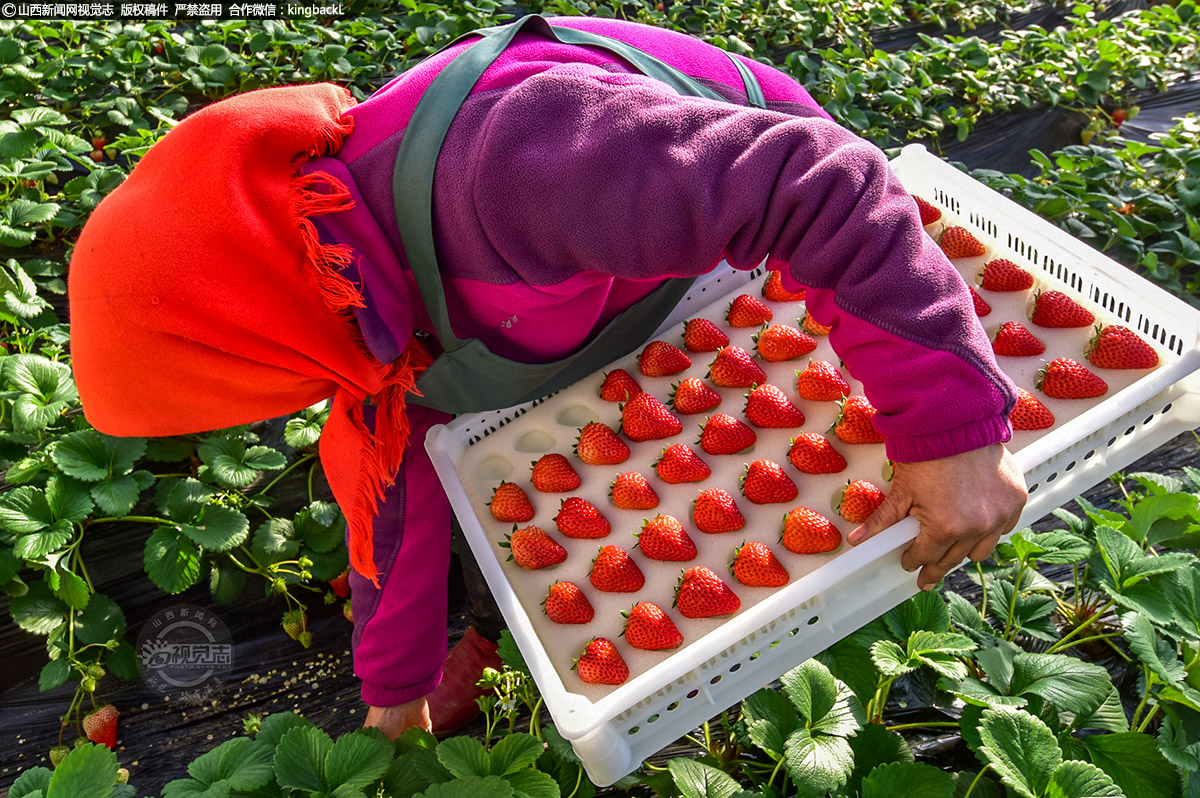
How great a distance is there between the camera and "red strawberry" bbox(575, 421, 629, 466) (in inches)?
43.3

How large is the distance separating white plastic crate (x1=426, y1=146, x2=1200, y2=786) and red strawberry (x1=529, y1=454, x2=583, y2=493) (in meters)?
0.02

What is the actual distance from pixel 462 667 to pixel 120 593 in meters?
0.61

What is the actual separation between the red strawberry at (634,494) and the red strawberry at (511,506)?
4.5 inches

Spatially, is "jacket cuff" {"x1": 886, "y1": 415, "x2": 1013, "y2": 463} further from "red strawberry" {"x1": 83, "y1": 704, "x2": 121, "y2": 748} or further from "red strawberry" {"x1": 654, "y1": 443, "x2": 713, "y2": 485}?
"red strawberry" {"x1": 83, "y1": 704, "x2": 121, "y2": 748}

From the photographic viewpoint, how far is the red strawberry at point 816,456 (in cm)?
102

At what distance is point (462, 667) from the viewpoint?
1300 mm

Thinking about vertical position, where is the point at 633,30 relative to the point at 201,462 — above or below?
above

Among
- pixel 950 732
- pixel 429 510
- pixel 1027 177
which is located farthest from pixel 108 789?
pixel 1027 177

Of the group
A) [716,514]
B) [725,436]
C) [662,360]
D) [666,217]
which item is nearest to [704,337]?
[662,360]

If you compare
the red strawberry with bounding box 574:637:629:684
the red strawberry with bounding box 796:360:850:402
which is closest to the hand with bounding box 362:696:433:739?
the red strawberry with bounding box 574:637:629:684

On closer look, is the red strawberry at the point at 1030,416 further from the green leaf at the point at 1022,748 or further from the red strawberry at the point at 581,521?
the red strawberry at the point at 581,521

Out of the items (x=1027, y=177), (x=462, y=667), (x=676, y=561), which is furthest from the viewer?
(x=1027, y=177)

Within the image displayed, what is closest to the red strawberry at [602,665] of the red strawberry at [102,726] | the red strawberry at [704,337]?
the red strawberry at [704,337]

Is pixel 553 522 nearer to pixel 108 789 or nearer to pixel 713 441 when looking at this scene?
pixel 713 441
